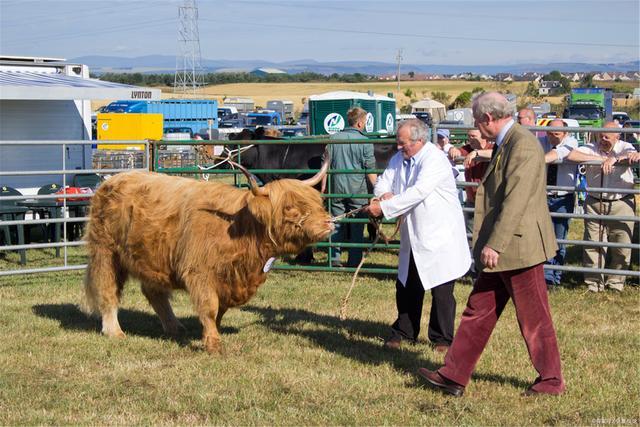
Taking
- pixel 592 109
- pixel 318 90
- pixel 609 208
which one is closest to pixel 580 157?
pixel 609 208

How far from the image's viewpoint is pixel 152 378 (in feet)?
21.8

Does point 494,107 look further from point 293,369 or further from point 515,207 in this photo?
point 293,369

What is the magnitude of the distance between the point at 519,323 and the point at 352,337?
242 centimetres

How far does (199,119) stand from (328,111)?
20.2 m

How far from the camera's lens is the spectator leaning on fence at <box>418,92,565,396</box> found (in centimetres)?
550

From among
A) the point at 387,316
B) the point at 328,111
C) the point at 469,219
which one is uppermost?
the point at 328,111

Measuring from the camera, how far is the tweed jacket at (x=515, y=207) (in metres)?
5.48

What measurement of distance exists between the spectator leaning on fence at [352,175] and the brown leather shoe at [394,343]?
3953mm

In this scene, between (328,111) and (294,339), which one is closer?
(294,339)

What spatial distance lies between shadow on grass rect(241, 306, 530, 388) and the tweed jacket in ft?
4.13

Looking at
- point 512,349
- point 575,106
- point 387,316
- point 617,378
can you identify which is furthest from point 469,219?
point 575,106

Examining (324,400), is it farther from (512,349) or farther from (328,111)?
(328,111)

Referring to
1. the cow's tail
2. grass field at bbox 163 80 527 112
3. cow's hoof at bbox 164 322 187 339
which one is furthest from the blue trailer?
grass field at bbox 163 80 527 112

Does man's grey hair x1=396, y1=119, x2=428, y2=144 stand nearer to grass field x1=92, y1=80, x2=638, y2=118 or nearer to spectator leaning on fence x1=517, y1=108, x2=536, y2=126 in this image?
spectator leaning on fence x1=517, y1=108, x2=536, y2=126
